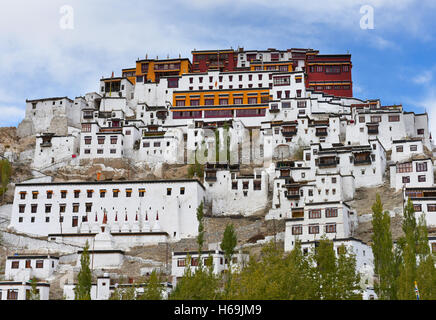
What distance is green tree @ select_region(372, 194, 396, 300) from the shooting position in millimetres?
34531

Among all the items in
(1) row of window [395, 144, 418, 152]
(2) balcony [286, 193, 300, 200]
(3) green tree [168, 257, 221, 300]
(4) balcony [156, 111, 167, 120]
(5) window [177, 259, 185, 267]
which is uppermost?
(4) balcony [156, 111, 167, 120]

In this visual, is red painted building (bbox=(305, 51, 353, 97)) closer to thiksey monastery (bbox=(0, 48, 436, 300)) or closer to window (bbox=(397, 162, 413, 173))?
thiksey monastery (bbox=(0, 48, 436, 300))

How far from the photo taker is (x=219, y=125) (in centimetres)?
7662

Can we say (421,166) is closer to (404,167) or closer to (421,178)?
(421,178)

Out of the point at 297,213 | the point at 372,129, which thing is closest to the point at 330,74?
the point at 372,129

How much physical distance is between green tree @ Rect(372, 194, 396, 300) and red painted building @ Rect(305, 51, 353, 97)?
44.9 meters

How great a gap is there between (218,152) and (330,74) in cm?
2550

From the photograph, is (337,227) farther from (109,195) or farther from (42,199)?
(42,199)

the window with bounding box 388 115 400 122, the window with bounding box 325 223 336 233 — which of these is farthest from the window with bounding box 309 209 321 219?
the window with bounding box 388 115 400 122

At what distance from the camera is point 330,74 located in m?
90.5

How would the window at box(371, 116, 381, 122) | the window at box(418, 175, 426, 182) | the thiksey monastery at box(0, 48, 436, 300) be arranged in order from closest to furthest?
the thiksey monastery at box(0, 48, 436, 300) → the window at box(418, 175, 426, 182) → the window at box(371, 116, 381, 122)

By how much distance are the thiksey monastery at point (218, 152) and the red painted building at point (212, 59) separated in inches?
6.6

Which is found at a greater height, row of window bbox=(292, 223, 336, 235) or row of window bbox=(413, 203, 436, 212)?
row of window bbox=(413, 203, 436, 212)

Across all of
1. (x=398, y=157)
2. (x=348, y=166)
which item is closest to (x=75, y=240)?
(x=348, y=166)
